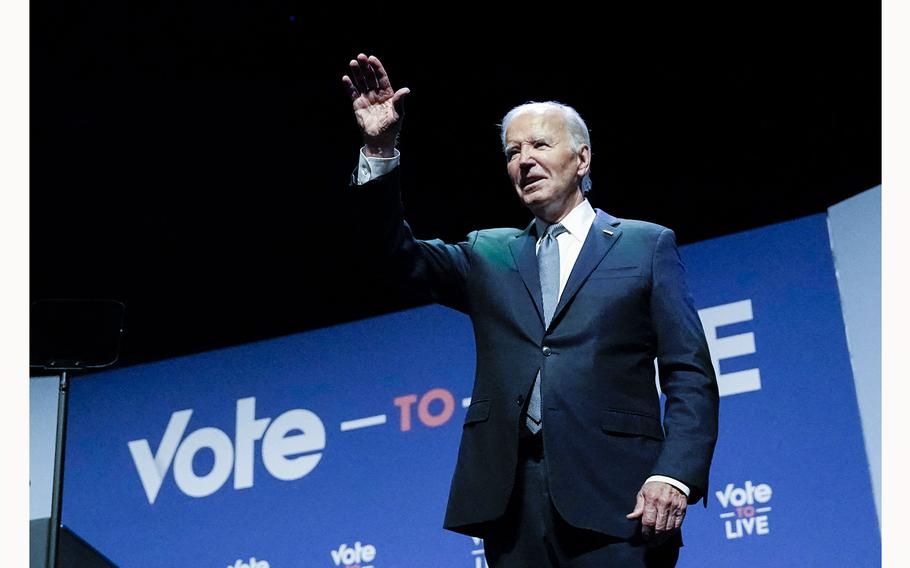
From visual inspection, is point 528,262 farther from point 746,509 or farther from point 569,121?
point 746,509

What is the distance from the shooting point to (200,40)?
386 centimetres

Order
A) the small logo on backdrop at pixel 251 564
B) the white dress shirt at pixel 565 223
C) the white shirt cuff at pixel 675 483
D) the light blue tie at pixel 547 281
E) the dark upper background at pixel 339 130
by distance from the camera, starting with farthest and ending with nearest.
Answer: the small logo on backdrop at pixel 251 564 < the dark upper background at pixel 339 130 < the white dress shirt at pixel 565 223 < the light blue tie at pixel 547 281 < the white shirt cuff at pixel 675 483

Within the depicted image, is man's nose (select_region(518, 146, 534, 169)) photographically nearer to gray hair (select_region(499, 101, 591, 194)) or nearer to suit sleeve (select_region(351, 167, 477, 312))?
gray hair (select_region(499, 101, 591, 194))

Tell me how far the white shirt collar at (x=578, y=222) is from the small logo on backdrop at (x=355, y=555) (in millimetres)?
2181

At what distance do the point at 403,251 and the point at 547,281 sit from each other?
0.25 meters

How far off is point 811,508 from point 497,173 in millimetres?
1684

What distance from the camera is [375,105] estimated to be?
1.91 m

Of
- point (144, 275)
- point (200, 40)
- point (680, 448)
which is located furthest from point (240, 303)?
point (680, 448)

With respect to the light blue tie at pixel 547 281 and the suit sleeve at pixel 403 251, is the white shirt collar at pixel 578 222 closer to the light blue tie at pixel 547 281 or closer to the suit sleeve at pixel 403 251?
the light blue tie at pixel 547 281

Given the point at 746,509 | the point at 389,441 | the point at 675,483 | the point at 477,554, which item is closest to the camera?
the point at 675,483

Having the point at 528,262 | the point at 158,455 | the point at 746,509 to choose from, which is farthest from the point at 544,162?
the point at 158,455

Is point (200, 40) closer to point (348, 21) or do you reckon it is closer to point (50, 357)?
point (348, 21)

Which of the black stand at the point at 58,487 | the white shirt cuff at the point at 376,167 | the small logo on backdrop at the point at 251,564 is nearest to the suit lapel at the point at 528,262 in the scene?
the white shirt cuff at the point at 376,167

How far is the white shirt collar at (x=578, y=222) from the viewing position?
196 cm
